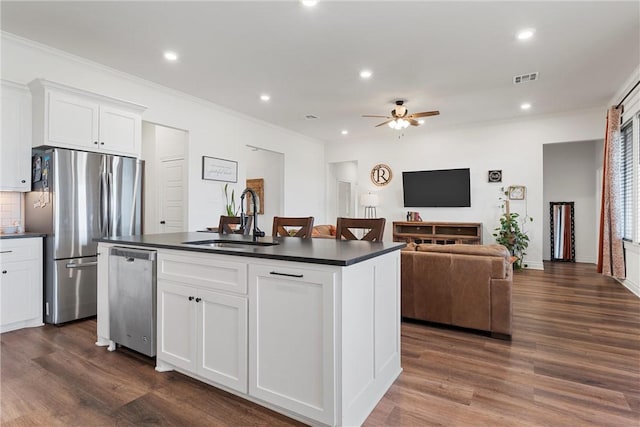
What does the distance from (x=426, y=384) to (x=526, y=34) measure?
3383mm

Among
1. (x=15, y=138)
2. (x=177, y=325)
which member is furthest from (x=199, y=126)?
(x=177, y=325)

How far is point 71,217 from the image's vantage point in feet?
11.2

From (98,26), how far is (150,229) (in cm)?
357

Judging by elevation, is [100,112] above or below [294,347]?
above

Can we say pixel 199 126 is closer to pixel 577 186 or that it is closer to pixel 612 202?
pixel 612 202

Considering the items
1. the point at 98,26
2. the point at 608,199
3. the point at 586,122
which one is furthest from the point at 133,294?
the point at 586,122

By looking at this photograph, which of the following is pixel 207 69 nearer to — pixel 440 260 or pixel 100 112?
pixel 100 112

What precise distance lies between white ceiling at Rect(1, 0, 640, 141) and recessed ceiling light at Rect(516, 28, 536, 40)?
0.06 metres

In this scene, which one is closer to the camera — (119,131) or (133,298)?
(133,298)

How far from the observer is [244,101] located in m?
5.45

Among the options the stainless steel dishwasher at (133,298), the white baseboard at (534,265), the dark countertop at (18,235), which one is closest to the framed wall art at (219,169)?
the dark countertop at (18,235)

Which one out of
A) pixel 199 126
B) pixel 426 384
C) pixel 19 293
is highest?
pixel 199 126

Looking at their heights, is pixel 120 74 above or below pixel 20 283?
above

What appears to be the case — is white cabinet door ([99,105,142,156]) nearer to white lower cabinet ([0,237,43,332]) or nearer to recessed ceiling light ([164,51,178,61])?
recessed ceiling light ([164,51,178,61])
